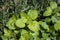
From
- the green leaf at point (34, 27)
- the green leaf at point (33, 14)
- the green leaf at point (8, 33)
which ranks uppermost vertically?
the green leaf at point (33, 14)

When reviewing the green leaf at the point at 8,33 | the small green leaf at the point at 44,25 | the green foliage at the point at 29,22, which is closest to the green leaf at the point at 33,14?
the green foliage at the point at 29,22

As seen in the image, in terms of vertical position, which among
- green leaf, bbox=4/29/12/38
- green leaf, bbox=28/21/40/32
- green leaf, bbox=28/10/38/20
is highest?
green leaf, bbox=28/10/38/20

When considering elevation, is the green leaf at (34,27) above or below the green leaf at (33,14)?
below

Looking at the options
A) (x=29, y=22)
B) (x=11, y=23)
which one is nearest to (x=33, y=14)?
(x=29, y=22)

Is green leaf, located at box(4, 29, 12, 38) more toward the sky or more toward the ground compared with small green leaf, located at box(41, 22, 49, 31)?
more toward the ground

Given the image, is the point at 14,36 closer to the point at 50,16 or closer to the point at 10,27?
the point at 10,27

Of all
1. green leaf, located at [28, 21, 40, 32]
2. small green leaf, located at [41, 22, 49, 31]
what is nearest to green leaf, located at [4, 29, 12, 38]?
green leaf, located at [28, 21, 40, 32]

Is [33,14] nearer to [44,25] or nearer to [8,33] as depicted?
[44,25]

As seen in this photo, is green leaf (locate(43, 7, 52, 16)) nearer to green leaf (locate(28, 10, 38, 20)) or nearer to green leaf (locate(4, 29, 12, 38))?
green leaf (locate(28, 10, 38, 20))

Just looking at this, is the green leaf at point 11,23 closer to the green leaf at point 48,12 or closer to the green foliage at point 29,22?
the green foliage at point 29,22

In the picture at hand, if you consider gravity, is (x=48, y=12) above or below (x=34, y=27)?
above

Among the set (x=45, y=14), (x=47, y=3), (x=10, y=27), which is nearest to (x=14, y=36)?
(x=10, y=27)
